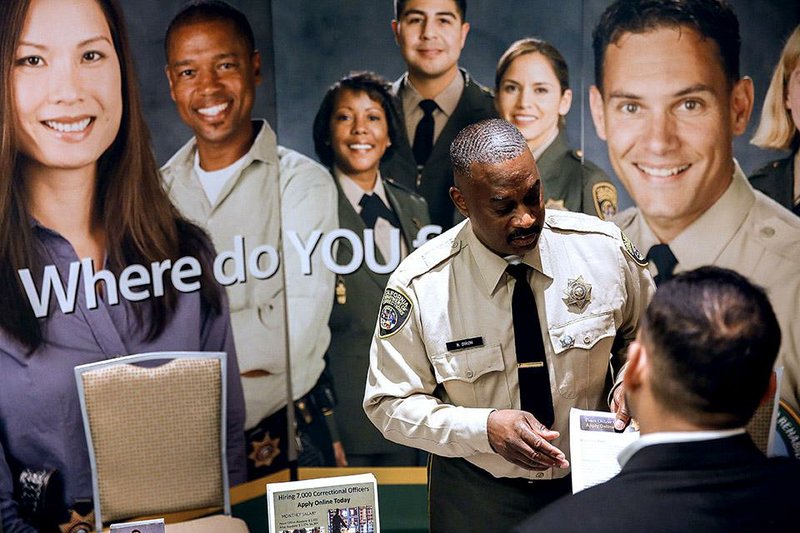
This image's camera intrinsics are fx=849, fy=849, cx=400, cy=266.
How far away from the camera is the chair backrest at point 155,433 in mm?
3006

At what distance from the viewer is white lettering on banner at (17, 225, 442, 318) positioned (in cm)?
333

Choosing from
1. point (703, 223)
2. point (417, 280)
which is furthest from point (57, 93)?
point (703, 223)

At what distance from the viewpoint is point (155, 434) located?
3.12 m

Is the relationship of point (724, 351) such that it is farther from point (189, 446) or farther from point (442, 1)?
point (442, 1)

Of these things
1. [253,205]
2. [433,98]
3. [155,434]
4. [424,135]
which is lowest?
[155,434]

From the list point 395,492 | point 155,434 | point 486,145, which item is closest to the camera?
point 486,145

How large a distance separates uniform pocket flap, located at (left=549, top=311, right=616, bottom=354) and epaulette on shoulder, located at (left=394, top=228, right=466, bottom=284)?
32 centimetres

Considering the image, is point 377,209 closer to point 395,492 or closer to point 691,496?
point 395,492

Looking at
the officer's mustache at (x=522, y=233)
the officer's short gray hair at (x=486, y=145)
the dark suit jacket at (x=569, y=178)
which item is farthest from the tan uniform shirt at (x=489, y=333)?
the dark suit jacket at (x=569, y=178)

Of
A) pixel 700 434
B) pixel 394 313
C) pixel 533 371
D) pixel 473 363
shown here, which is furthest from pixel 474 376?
pixel 700 434

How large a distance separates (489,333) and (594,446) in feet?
1.29

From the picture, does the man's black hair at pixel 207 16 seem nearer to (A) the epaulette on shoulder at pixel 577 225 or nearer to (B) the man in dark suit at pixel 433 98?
(B) the man in dark suit at pixel 433 98

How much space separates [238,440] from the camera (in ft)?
12.1

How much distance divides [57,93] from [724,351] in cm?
279
